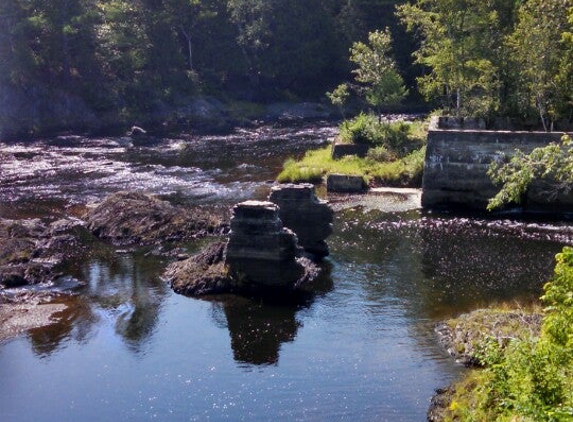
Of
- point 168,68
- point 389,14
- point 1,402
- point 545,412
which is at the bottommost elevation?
point 1,402

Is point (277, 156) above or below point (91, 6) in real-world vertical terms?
below

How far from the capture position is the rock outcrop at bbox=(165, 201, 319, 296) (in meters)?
24.3

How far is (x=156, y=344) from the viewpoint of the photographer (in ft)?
68.7

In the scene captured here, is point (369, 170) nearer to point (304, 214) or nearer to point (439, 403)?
point (304, 214)

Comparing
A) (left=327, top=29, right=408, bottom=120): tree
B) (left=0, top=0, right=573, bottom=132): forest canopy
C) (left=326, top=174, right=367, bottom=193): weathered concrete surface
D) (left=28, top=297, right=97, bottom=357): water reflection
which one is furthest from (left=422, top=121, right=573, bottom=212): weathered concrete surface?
(left=28, top=297, right=97, bottom=357): water reflection

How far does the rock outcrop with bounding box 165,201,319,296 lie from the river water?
788mm

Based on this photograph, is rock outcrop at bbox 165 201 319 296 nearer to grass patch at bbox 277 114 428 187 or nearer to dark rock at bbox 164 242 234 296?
dark rock at bbox 164 242 234 296

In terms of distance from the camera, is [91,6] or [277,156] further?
[91,6]

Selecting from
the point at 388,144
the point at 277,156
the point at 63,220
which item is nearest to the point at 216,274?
the point at 63,220

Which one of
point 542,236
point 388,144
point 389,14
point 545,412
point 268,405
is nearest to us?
point 545,412

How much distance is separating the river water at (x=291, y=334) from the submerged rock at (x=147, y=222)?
1353 mm

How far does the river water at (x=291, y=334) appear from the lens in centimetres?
1766

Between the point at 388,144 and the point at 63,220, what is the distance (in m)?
18.0

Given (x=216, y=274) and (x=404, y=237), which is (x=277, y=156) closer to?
(x=404, y=237)
